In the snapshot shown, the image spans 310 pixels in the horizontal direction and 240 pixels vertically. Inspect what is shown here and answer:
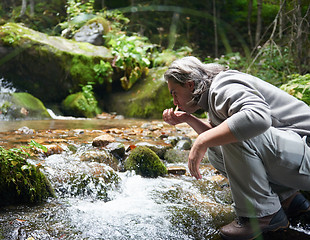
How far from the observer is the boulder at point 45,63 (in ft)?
21.8

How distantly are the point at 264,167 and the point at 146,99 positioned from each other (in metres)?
5.36

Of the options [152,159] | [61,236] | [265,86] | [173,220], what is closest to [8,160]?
[61,236]

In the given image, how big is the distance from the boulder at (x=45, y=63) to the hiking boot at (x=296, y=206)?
5939 millimetres

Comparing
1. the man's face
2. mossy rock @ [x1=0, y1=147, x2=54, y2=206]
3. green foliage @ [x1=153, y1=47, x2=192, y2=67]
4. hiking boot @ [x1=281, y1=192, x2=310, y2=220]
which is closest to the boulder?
green foliage @ [x1=153, y1=47, x2=192, y2=67]

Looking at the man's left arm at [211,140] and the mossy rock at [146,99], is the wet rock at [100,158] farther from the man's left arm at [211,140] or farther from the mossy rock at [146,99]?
the mossy rock at [146,99]

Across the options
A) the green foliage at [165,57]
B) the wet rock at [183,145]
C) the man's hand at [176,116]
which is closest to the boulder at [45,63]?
the green foliage at [165,57]

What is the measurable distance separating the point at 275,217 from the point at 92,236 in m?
0.95

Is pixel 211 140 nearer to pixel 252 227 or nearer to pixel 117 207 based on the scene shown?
pixel 252 227

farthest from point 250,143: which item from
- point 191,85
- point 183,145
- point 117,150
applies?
point 183,145

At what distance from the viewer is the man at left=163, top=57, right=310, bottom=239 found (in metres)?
1.36

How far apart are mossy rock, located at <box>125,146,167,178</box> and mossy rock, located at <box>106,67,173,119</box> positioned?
388 cm

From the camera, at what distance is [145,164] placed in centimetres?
273

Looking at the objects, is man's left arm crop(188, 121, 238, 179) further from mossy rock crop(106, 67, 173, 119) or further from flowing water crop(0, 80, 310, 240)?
mossy rock crop(106, 67, 173, 119)

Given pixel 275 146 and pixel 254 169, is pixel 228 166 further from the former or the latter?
pixel 275 146
